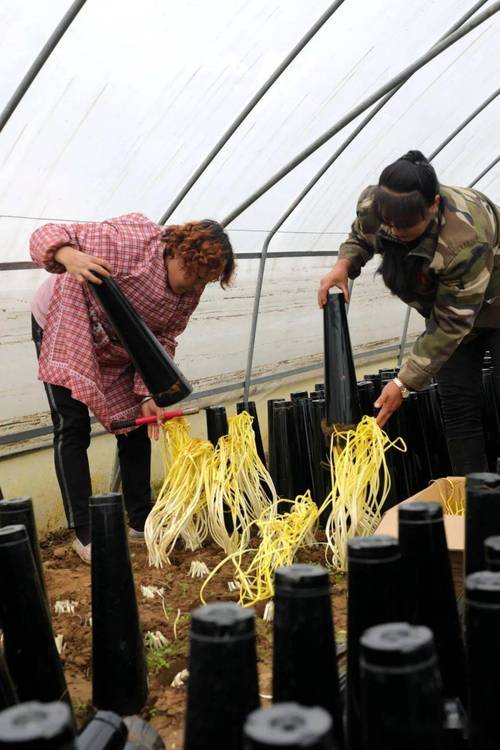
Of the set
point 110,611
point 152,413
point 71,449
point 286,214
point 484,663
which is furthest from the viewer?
point 286,214

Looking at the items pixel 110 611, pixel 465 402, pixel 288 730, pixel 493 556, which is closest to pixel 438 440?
pixel 465 402

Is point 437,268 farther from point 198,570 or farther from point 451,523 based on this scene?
point 198,570

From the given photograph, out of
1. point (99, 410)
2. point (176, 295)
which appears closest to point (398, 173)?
point (176, 295)

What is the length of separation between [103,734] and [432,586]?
1.62 ft

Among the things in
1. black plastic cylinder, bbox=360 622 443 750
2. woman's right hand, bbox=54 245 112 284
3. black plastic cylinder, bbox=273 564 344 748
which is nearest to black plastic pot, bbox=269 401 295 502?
woman's right hand, bbox=54 245 112 284

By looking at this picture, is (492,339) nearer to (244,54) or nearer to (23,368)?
(244,54)

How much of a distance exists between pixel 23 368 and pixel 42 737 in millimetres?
2617

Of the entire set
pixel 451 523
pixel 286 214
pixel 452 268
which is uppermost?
pixel 286 214

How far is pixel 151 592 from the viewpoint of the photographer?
2.19 metres

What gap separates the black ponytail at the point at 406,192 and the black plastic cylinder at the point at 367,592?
1295 millimetres

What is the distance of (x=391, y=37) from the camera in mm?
3699

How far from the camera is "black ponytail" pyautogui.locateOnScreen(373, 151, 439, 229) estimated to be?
207 centimetres

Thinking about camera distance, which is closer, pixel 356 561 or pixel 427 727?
pixel 427 727

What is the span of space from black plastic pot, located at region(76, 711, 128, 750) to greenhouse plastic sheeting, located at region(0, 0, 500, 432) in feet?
7.00
